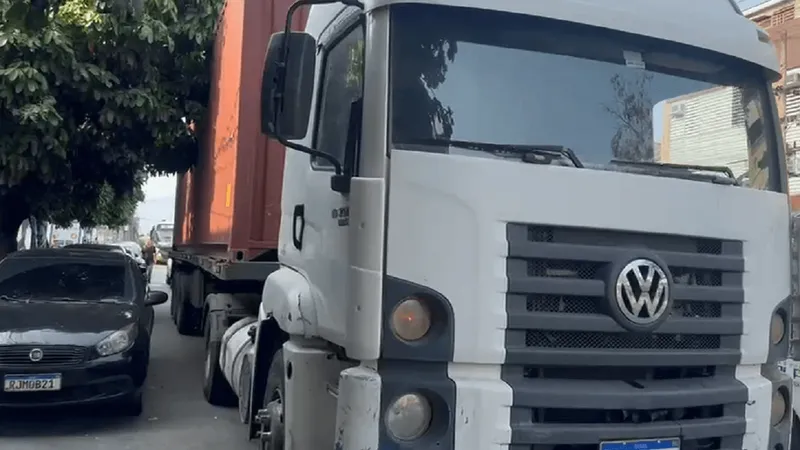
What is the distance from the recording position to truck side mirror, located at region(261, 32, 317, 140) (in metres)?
3.71

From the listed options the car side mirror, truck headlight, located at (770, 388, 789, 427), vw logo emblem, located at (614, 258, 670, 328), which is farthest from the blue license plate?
the car side mirror

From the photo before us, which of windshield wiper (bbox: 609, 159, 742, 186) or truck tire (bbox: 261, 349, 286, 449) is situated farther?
truck tire (bbox: 261, 349, 286, 449)

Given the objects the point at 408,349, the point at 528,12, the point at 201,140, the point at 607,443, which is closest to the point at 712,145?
the point at 528,12

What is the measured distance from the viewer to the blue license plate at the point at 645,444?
3.58 m

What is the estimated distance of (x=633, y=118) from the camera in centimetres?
396

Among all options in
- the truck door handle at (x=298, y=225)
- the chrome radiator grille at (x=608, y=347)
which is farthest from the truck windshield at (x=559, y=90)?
the truck door handle at (x=298, y=225)

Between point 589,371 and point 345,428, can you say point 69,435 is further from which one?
point 589,371

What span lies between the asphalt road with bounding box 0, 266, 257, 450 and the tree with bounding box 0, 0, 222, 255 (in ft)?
11.1

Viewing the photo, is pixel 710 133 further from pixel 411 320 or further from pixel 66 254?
pixel 66 254

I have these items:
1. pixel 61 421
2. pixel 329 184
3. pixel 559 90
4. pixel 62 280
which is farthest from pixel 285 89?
pixel 62 280

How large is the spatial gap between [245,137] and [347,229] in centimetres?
328

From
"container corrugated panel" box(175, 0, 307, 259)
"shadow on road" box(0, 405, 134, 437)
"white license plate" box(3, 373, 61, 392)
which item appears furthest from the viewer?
"shadow on road" box(0, 405, 134, 437)

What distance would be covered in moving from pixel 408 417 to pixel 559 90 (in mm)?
1525

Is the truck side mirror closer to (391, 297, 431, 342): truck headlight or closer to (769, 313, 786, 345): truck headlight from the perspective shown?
(391, 297, 431, 342): truck headlight
